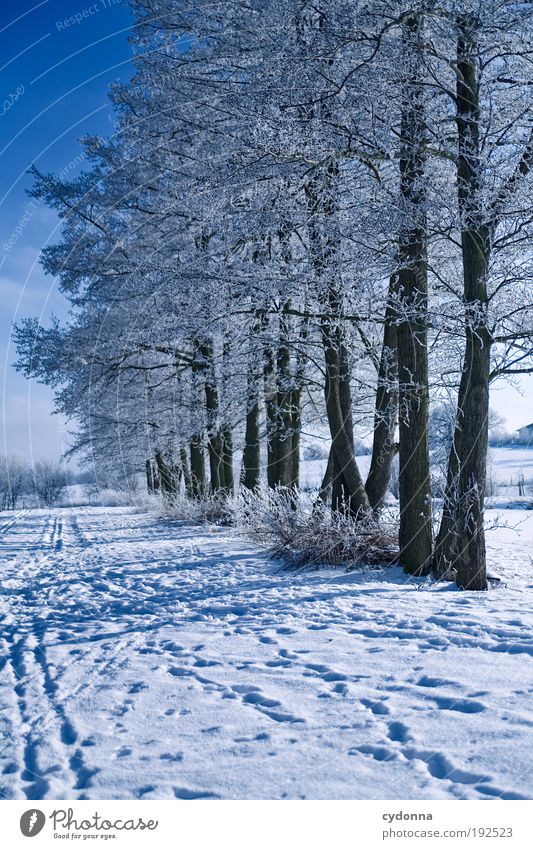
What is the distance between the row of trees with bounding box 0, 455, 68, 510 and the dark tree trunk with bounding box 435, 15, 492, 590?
6051 centimetres

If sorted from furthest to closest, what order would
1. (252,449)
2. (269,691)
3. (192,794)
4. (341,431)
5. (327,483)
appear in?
(252,449) < (327,483) < (341,431) < (269,691) < (192,794)

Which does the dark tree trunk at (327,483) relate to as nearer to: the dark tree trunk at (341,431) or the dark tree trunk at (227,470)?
the dark tree trunk at (341,431)

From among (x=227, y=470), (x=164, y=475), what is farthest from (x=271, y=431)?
(x=164, y=475)

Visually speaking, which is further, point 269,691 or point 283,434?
point 283,434

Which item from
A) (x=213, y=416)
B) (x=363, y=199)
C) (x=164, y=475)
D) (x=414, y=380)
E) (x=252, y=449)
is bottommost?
(x=164, y=475)

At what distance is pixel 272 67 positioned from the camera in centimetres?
720

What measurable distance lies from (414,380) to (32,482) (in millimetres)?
73292

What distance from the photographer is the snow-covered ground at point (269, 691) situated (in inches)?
110

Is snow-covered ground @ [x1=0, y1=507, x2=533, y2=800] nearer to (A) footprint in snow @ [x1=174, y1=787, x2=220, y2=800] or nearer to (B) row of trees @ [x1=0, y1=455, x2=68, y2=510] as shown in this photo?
(A) footprint in snow @ [x1=174, y1=787, x2=220, y2=800]

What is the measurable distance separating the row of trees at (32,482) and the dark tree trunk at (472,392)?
199ft

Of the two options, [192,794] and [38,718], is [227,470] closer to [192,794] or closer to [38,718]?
[38,718]

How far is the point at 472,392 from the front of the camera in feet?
23.6

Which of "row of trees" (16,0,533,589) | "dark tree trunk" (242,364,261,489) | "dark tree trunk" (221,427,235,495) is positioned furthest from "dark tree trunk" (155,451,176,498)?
"row of trees" (16,0,533,589)
